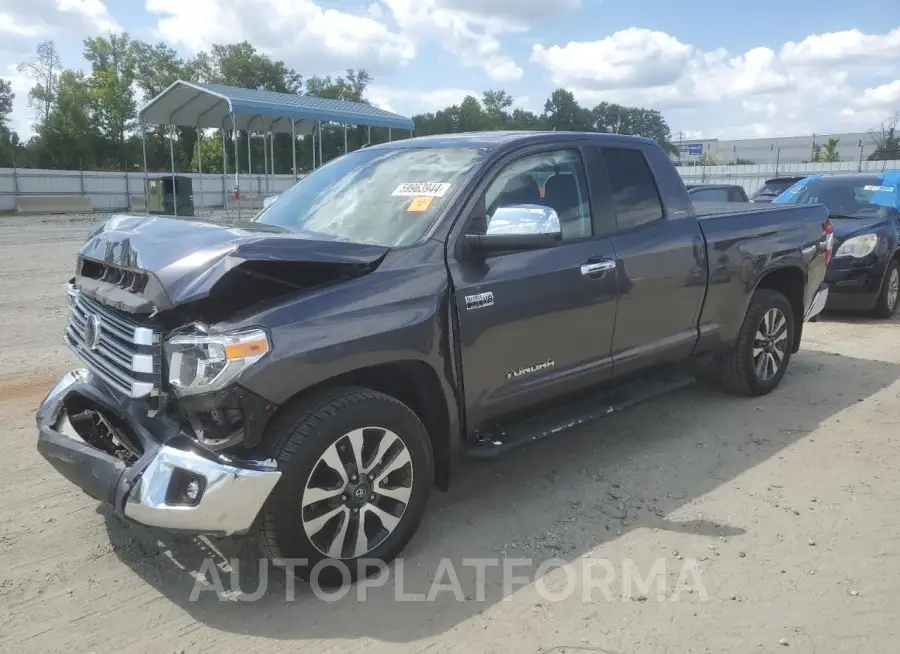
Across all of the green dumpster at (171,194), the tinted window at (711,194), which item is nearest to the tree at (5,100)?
the green dumpster at (171,194)

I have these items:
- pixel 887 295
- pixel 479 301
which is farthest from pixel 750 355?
pixel 887 295

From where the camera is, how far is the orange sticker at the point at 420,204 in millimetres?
3574

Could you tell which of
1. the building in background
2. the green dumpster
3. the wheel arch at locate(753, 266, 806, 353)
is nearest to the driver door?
the wheel arch at locate(753, 266, 806, 353)

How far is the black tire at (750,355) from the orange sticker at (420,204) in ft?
9.41

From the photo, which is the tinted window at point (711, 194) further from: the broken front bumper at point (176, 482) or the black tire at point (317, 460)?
the broken front bumper at point (176, 482)

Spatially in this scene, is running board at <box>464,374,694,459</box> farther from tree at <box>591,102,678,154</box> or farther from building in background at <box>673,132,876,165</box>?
building in background at <box>673,132,876,165</box>

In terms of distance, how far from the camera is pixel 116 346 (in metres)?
3.08

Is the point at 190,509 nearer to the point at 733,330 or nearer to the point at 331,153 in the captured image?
the point at 733,330

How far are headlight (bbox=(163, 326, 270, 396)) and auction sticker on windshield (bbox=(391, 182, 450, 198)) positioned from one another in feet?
4.19

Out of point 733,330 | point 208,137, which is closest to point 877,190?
point 733,330

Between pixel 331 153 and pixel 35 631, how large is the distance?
49.0m

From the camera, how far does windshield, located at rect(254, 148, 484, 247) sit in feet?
11.6

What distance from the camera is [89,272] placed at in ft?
11.2

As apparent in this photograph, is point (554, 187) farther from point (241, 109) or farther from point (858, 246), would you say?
point (241, 109)
